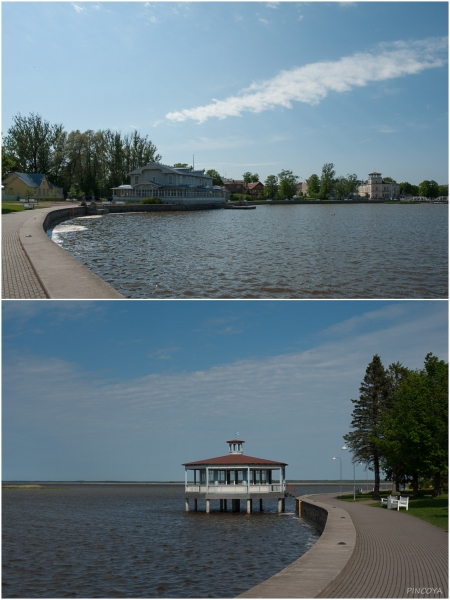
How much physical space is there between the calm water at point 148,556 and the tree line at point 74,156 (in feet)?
255

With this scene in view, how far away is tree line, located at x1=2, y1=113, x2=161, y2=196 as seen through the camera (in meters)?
96.8

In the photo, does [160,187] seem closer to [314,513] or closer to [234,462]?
[234,462]

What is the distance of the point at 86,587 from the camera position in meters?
14.8

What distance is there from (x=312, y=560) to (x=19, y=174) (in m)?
92.0

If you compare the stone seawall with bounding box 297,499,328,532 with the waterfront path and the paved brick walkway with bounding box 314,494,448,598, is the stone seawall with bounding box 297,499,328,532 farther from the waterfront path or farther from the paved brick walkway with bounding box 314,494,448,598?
the waterfront path

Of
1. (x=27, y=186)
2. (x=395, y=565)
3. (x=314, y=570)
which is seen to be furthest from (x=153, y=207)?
(x=314, y=570)

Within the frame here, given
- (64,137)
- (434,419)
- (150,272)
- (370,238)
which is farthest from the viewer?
(64,137)

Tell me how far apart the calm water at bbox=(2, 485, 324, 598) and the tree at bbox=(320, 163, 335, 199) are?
524ft

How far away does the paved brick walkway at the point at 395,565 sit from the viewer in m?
9.59

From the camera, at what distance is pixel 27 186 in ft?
300

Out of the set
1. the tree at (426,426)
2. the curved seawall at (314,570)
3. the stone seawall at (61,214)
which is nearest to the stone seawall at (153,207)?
the stone seawall at (61,214)

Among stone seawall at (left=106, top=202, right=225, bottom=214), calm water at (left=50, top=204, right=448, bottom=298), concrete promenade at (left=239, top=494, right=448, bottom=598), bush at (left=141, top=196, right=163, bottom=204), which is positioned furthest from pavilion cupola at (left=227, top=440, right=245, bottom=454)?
bush at (left=141, top=196, right=163, bottom=204)

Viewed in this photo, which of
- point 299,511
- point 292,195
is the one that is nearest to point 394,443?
point 299,511

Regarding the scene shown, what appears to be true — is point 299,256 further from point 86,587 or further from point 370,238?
point 86,587
